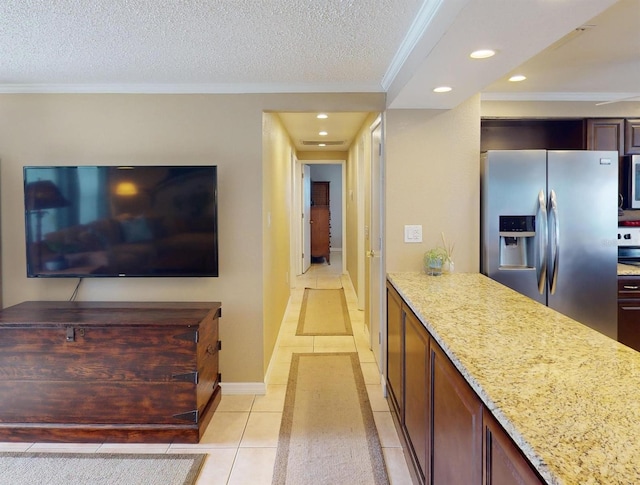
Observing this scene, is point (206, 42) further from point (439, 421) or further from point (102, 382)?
point (439, 421)

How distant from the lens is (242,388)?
301cm

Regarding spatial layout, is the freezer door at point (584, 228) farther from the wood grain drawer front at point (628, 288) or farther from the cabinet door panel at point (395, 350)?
the cabinet door panel at point (395, 350)

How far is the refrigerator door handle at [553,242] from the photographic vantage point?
274cm

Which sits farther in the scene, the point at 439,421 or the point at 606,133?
the point at 606,133

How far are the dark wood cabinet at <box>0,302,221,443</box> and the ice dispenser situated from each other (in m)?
2.15

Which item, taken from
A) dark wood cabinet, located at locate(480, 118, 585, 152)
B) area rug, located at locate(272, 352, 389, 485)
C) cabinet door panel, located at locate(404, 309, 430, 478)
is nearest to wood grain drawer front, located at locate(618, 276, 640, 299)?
dark wood cabinet, located at locate(480, 118, 585, 152)

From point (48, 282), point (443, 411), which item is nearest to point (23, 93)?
point (48, 282)

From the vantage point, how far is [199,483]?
2057 millimetres

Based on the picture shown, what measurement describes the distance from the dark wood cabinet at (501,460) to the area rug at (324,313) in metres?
3.33

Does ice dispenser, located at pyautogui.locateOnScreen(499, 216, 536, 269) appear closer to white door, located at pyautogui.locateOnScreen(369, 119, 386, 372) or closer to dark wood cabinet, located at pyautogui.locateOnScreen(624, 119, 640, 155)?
white door, located at pyautogui.locateOnScreen(369, 119, 386, 372)

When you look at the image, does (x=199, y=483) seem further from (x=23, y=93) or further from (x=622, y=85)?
(x=622, y=85)

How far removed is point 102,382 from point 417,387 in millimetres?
1819

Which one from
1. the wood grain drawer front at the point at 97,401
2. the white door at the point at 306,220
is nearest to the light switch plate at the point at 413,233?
the wood grain drawer front at the point at 97,401

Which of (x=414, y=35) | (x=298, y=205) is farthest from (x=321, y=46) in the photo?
(x=298, y=205)
